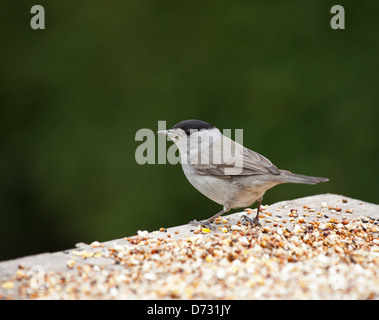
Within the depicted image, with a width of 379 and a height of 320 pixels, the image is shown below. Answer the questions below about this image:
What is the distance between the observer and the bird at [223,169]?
4980 mm

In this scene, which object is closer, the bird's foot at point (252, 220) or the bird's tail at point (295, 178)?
the bird's tail at point (295, 178)

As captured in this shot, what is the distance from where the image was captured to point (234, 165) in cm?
512

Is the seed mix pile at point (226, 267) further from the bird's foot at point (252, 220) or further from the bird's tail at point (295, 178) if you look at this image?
the bird's tail at point (295, 178)

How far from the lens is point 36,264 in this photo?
394 centimetres

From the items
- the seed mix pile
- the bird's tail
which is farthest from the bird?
the seed mix pile

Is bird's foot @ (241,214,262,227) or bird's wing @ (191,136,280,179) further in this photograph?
bird's foot @ (241,214,262,227)

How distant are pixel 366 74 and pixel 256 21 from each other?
169 centimetres

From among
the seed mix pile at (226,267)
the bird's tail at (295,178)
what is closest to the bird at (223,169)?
the bird's tail at (295,178)

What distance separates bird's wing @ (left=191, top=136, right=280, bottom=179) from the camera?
4.99 meters

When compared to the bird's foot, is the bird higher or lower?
higher

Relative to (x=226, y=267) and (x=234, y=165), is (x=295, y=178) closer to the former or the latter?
(x=234, y=165)

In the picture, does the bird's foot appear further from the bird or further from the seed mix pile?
the seed mix pile
